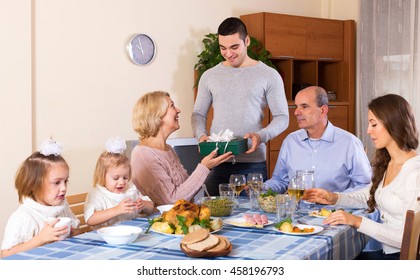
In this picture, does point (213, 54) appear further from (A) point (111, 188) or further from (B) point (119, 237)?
(B) point (119, 237)

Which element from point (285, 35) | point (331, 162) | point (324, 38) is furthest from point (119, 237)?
point (324, 38)

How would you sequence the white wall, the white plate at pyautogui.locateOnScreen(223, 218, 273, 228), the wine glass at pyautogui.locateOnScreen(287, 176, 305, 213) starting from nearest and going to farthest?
the white plate at pyautogui.locateOnScreen(223, 218, 273, 228) → the wine glass at pyautogui.locateOnScreen(287, 176, 305, 213) → the white wall

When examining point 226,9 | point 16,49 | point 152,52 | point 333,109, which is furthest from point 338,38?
point 16,49

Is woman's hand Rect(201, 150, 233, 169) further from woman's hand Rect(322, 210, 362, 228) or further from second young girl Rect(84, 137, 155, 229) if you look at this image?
woman's hand Rect(322, 210, 362, 228)

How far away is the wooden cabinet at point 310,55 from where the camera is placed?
5.15m

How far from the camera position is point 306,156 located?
3156 mm

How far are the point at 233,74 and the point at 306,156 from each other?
652mm

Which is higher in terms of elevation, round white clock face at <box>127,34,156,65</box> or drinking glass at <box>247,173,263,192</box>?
round white clock face at <box>127,34,156,65</box>

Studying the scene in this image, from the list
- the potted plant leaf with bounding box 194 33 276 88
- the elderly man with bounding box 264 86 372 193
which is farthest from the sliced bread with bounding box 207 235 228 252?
the potted plant leaf with bounding box 194 33 276 88

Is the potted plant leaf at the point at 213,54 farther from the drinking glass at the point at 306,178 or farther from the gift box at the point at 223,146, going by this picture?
the drinking glass at the point at 306,178

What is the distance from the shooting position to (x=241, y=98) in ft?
10.9

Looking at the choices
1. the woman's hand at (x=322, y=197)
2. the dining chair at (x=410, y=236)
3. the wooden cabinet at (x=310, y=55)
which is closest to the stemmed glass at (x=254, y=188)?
the woman's hand at (x=322, y=197)

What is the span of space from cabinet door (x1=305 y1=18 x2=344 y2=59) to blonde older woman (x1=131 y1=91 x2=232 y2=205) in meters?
2.92

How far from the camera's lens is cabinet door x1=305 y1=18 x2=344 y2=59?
217 inches
